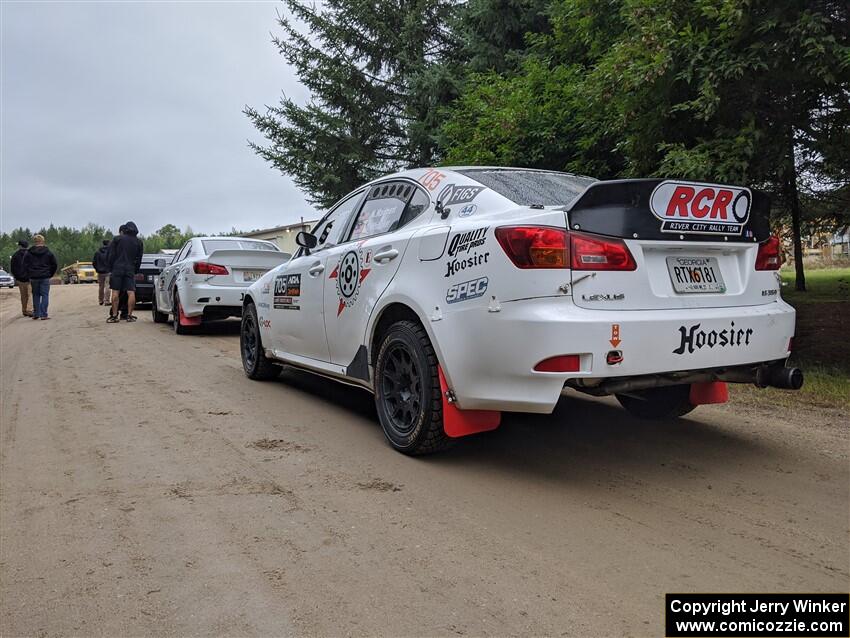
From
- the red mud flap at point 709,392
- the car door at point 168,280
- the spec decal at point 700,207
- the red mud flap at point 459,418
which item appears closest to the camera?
the spec decal at point 700,207

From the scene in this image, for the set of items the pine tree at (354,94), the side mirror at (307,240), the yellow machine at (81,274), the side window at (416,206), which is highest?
the pine tree at (354,94)

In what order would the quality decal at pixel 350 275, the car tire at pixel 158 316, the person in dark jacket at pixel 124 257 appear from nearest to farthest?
the quality decal at pixel 350 275
the person in dark jacket at pixel 124 257
the car tire at pixel 158 316

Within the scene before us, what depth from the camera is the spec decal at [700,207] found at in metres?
3.50

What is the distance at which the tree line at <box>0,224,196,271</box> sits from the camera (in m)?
102

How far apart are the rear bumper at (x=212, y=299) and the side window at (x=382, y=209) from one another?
5625 millimetres

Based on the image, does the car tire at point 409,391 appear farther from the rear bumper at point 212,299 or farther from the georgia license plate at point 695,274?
the rear bumper at point 212,299

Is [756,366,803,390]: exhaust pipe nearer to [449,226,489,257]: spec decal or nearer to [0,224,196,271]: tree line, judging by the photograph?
[449,226,489,257]: spec decal

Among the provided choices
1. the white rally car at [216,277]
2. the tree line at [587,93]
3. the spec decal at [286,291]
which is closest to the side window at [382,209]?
the spec decal at [286,291]

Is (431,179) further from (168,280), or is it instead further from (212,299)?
(168,280)

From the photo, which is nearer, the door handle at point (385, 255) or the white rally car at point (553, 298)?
the white rally car at point (553, 298)

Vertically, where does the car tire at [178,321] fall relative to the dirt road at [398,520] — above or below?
above

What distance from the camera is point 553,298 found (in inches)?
129

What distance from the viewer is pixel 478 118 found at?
35.3 ft

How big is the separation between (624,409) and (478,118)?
6.70 metres
